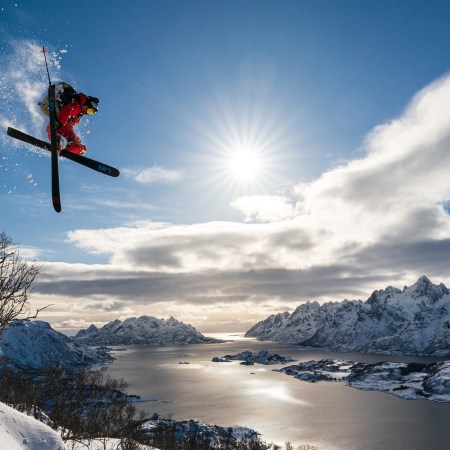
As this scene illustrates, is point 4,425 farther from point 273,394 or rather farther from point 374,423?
point 273,394

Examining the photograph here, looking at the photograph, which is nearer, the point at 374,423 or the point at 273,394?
the point at 374,423

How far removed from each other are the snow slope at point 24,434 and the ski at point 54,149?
708cm

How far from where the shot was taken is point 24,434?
11.8m

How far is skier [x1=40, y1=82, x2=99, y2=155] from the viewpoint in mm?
11938

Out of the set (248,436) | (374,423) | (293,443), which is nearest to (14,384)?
(248,436)

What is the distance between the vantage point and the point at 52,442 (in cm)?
1220

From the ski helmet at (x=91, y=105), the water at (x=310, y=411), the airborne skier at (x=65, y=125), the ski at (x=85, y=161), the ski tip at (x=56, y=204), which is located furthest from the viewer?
the water at (x=310, y=411)

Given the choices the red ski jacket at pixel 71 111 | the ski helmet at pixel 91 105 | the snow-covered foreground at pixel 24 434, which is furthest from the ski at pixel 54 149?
the snow-covered foreground at pixel 24 434

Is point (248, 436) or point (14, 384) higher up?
point (14, 384)

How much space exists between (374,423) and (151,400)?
255ft

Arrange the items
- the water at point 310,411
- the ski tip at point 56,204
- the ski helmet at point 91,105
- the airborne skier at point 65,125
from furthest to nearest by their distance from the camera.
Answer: the water at point 310,411 → the ski helmet at point 91,105 → the airborne skier at point 65,125 → the ski tip at point 56,204

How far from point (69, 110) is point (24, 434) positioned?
35.0ft

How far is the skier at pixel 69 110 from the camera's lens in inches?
470

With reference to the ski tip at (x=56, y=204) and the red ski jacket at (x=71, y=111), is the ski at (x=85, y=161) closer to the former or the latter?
the red ski jacket at (x=71, y=111)
